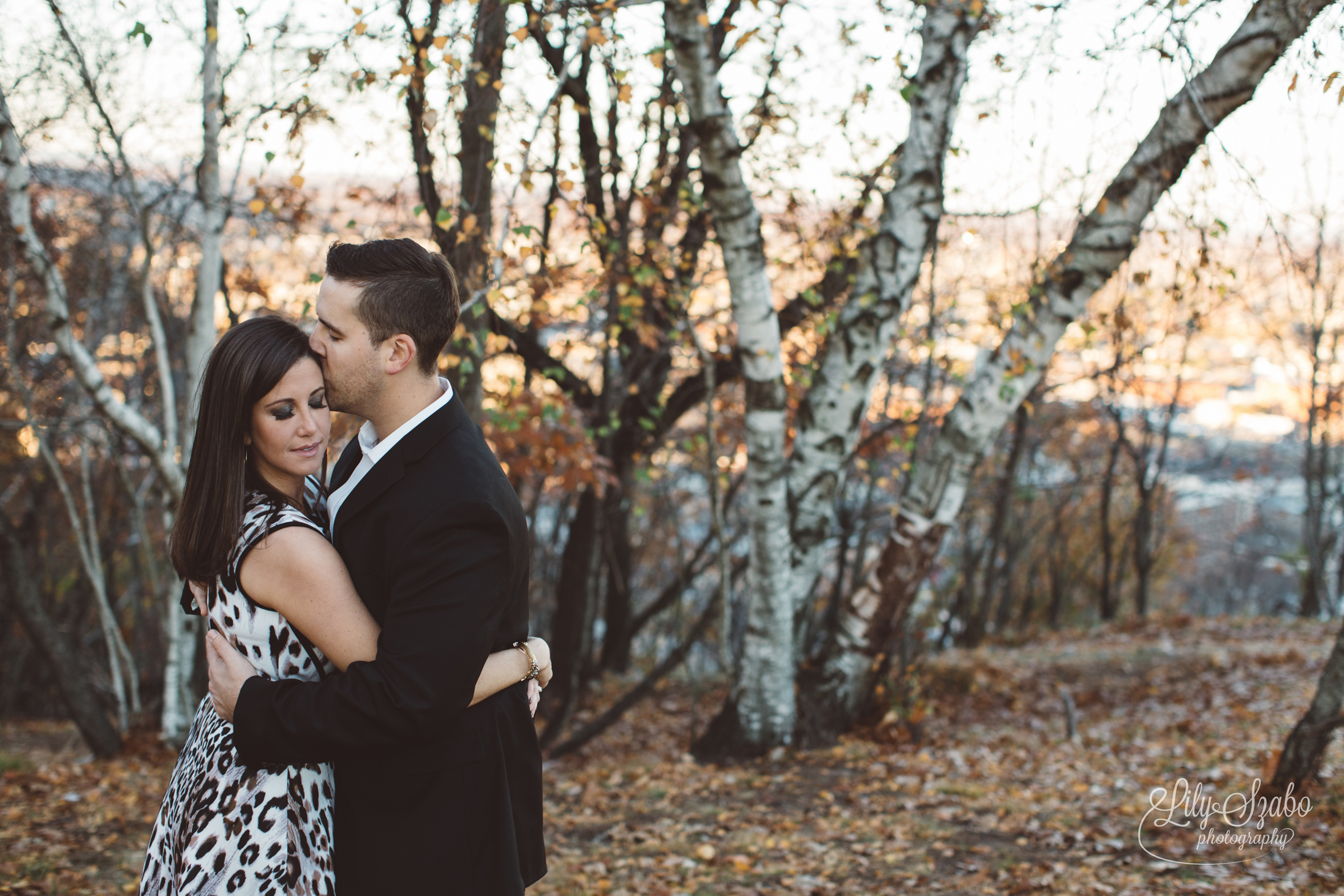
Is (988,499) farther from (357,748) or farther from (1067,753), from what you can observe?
(357,748)

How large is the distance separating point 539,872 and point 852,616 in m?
4.59

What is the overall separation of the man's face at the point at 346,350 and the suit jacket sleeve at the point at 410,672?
398mm

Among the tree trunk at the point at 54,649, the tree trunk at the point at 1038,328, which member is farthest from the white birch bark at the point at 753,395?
the tree trunk at the point at 54,649

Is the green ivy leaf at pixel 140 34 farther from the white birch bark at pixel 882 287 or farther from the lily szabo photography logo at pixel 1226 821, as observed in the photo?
the lily szabo photography logo at pixel 1226 821

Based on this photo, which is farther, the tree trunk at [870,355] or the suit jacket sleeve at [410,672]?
the tree trunk at [870,355]

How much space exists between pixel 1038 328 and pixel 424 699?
16.2 ft

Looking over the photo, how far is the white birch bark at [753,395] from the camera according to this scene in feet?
16.8

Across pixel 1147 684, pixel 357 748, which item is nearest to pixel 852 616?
pixel 1147 684

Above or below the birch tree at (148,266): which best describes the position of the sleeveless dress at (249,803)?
below

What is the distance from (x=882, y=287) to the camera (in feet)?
19.2

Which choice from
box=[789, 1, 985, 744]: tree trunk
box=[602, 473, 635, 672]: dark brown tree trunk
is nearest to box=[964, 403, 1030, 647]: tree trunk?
box=[602, 473, 635, 672]: dark brown tree trunk

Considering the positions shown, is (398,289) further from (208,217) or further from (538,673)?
(208,217)

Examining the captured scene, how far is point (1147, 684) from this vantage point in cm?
895

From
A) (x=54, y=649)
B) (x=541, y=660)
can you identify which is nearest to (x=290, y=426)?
(x=541, y=660)
